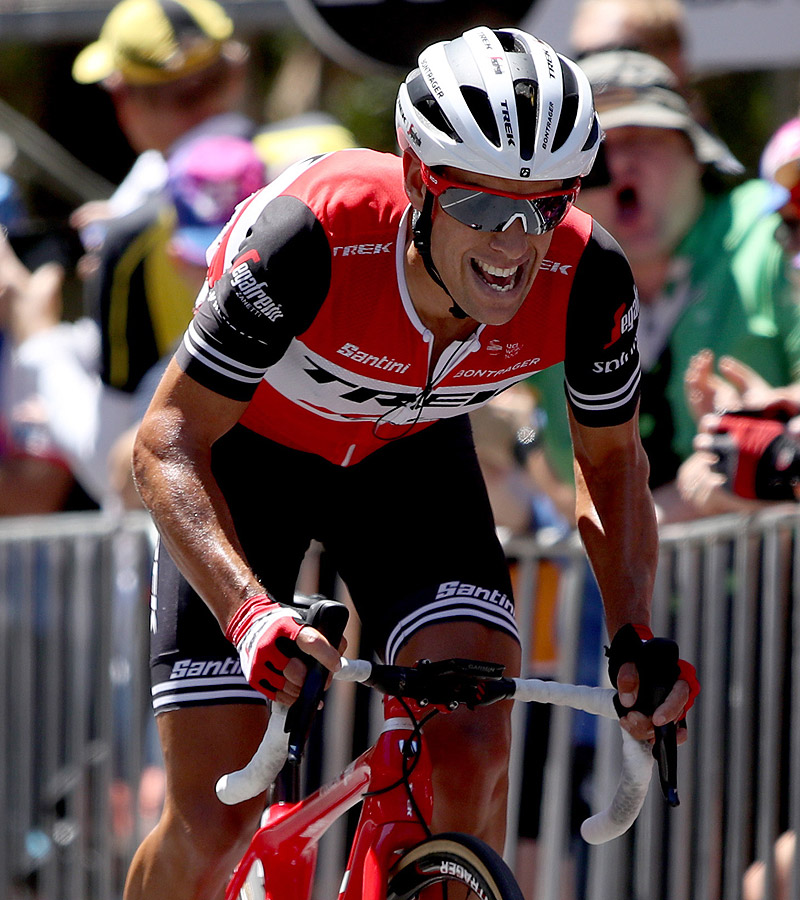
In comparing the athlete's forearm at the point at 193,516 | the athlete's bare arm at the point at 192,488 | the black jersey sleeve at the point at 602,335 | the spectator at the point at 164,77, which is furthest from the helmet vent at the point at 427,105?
the spectator at the point at 164,77

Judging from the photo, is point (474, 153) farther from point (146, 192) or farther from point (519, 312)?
point (146, 192)

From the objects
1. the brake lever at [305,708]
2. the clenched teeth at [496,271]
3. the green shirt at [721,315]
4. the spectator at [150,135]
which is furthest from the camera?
the spectator at [150,135]

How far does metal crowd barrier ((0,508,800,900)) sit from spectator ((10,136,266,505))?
30 cm

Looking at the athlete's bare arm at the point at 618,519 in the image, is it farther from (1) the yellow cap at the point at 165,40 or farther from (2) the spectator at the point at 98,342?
(1) the yellow cap at the point at 165,40

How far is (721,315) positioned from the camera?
4.58 meters

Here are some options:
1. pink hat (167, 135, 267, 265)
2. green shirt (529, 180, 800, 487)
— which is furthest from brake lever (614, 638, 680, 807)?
pink hat (167, 135, 267, 265)

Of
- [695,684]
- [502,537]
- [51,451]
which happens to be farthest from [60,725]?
[695,684]

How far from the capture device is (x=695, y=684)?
2.99 metres

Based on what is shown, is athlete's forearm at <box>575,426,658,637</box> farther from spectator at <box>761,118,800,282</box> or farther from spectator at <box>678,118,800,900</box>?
spectator at <box>761,118,800,282</box>

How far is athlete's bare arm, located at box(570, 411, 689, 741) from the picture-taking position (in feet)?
10.8

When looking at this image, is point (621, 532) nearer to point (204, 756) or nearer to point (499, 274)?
point (499, 274)

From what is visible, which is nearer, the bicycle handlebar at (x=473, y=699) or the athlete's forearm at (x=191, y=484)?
the bicycle handlebar at (x=473, y=699)

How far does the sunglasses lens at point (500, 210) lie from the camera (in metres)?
2.94

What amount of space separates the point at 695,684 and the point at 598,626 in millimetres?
1778
